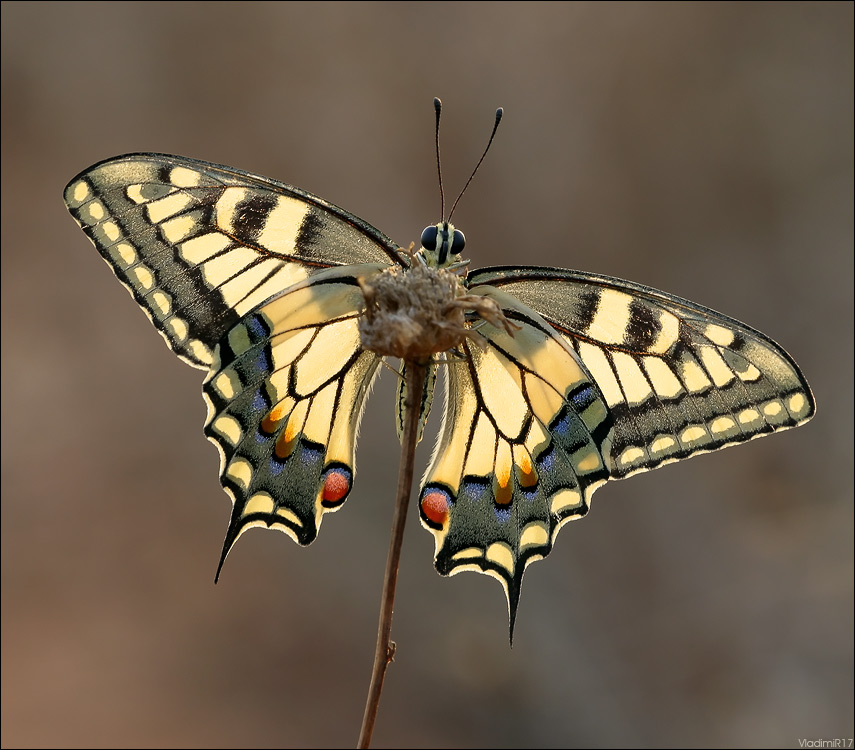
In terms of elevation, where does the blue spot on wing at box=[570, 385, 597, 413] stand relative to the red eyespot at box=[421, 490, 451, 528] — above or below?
above

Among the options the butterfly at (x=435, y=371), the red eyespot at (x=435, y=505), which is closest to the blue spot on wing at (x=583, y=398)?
the butterfly at (x=435, y=371)

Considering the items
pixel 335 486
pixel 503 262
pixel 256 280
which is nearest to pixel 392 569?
pixel 335 486

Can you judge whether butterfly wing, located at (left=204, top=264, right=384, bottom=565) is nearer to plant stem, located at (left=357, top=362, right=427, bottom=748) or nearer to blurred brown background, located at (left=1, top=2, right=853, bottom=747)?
plant stem, located at (left=357, top=362, right=427, bottom=748)

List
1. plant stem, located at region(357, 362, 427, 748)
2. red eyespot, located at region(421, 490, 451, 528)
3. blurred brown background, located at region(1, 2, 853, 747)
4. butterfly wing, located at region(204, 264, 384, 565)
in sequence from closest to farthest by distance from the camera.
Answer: plant stem, located at region(357, 362, 427, 748), butterfly wing, located at region(204, 264, 384, 565), red eyespot, located at region(421, 490, 451, 528), blurred brown background, located at region(1, 2, 853, 747)

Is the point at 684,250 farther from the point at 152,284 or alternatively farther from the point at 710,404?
the point at 152,284

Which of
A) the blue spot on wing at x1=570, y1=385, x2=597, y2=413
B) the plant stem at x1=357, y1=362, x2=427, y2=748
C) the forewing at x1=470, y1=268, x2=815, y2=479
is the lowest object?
the plant stem at x1=357, y1=362, x2=427, y2=748

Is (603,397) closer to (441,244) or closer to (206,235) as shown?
(441,244)

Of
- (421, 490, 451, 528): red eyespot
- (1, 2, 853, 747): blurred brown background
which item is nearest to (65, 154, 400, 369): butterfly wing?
(421, 490, 451, 528): red eyespot
